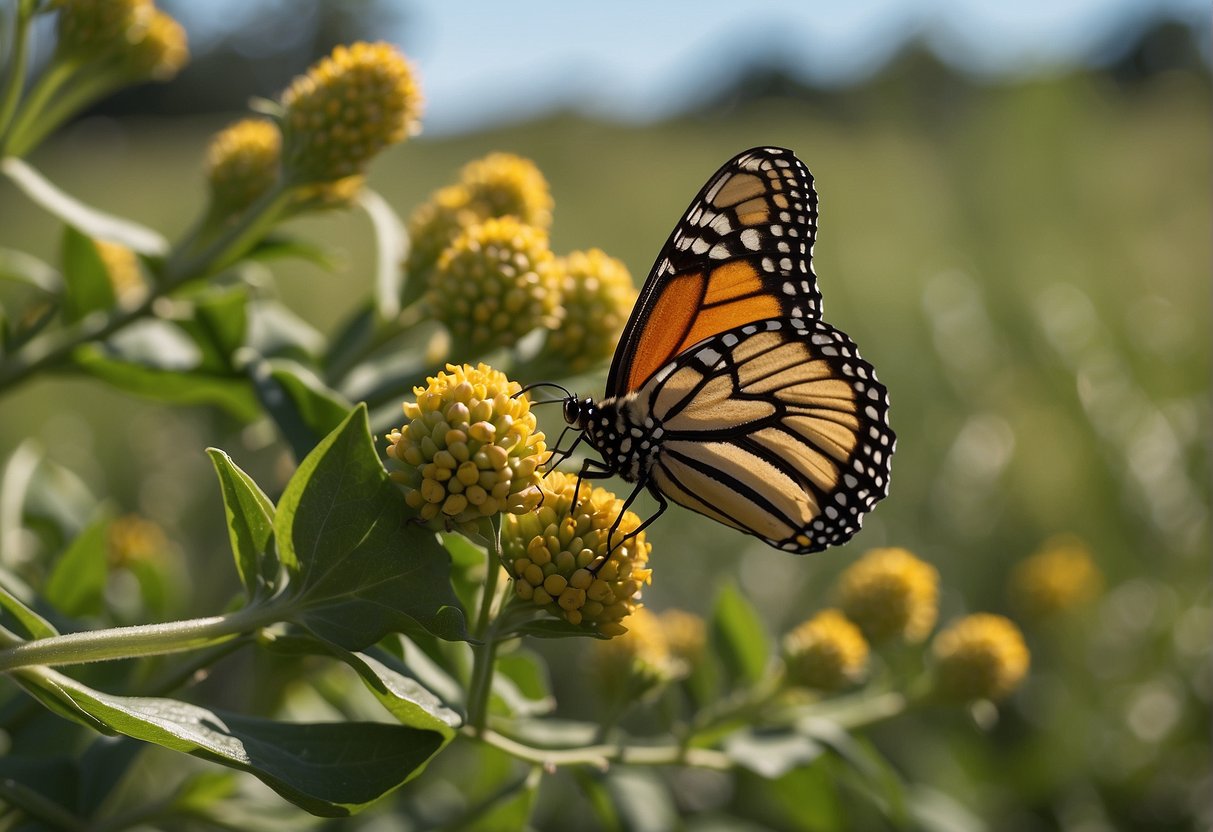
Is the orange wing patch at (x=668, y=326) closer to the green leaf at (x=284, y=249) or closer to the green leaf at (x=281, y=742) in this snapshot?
the green leaf at (x=284, y=249)

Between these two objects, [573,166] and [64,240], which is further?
[573,166]

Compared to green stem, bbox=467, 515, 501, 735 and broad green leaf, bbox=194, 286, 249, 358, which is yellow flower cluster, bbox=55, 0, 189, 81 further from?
green stem, bbox=467, 515, 501, 735

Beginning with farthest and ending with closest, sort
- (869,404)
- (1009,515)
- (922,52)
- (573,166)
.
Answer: (573,166), (922,52), (1009,515), (869,404)

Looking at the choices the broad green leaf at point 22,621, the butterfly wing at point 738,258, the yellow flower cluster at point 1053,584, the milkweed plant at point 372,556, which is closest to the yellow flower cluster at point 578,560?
the milkweed plant at point 372,556

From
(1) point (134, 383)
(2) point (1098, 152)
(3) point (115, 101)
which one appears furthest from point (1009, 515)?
(3) point (115, 101)

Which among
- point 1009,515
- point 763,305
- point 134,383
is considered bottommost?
point 134,383

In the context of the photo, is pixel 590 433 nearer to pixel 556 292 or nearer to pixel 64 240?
pixel 556 292

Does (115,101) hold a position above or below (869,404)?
above
